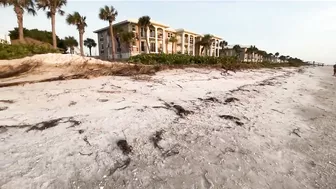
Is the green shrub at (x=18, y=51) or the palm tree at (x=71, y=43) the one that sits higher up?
the palm tree at (x=71, y=43)

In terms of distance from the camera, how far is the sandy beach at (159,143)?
3080mm

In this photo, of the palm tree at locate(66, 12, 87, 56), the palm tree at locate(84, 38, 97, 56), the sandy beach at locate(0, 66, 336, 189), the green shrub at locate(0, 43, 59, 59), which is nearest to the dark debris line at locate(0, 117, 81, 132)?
the sandy beach at locate(0, 66, 336, 189)

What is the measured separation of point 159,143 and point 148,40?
1770 inches

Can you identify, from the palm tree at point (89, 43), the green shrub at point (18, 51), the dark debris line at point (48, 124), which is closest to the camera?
the dark debris line at point (48, 124)

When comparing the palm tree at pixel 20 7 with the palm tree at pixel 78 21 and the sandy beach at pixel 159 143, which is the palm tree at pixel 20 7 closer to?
the palm tree at pixel 78 21

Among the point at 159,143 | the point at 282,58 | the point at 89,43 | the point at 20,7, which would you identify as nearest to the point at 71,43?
the point at 89,43

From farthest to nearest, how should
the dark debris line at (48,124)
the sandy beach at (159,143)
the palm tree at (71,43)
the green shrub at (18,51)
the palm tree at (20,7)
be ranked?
the palm tree at (71,43) < the palm tree at (20,7) < the green shrub at (18,51) < the dark debris line at (48,124) < the sandy beach at (159,143)

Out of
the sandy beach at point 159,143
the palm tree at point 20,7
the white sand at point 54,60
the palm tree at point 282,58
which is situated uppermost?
the palm tree at point 282,58

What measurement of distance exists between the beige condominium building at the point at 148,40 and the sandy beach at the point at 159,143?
120 ft

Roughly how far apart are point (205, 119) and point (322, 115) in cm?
484

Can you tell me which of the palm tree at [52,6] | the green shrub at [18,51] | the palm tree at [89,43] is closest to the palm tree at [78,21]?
the palm tree at [52,6]

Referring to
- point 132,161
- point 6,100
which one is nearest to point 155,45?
point 6,100

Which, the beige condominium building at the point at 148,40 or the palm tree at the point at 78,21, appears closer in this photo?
the palm tree at the point at 78,21

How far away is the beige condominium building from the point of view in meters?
42.7
